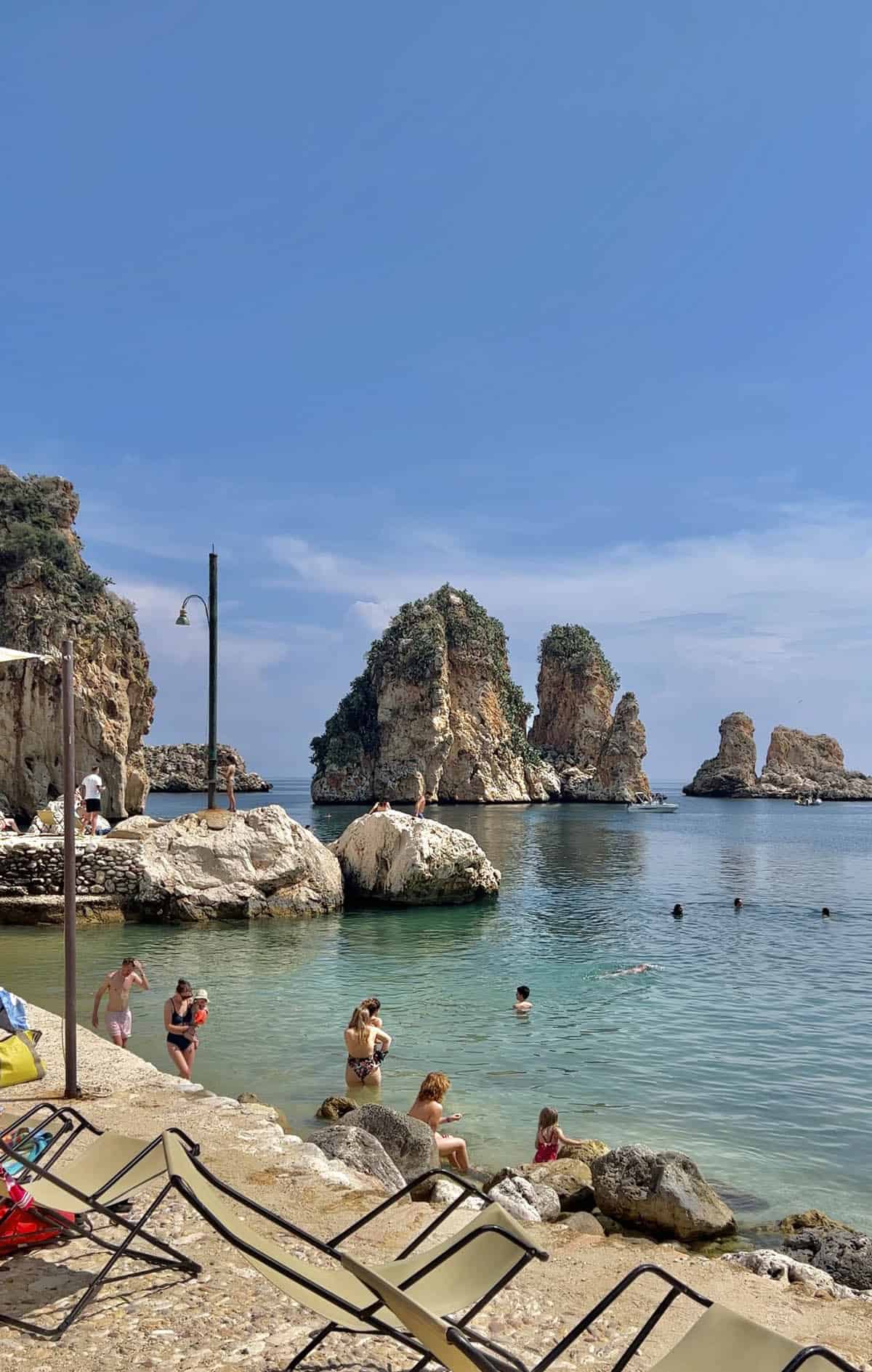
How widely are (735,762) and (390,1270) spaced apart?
13860 centimetres

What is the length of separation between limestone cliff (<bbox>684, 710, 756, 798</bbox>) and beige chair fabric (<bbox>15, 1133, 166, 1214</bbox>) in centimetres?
13173

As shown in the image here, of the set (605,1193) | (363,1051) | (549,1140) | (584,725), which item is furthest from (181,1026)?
(584,725)

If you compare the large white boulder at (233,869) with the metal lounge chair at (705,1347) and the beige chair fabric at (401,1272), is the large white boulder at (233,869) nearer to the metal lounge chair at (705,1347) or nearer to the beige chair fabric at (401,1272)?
the beige chair fabric at (401,1272)

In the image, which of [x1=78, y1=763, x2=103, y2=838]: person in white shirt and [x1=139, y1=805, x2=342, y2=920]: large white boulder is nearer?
[x1=139, y1=805, x2=342, y2=920]: large white boulder

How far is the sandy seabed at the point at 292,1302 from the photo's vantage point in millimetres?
3906

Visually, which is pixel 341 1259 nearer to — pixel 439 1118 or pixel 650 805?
pixel 439 1118

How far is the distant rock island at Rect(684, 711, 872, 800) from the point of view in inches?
5276

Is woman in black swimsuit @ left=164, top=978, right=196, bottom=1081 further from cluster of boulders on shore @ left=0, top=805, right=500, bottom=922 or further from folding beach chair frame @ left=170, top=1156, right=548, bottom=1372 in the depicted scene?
cluster of boulders on shore @ left=0, top=805, right=500, bottom=922

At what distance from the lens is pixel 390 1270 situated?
144 inches

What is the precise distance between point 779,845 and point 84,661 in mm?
38068

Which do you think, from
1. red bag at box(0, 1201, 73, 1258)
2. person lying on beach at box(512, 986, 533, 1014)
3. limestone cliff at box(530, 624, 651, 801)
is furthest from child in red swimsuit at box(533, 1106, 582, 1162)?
limestone cliff at box(530, 624, 651, 801)

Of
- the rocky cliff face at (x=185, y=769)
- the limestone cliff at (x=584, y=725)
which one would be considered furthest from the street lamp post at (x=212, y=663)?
the rocky cliff face at (x=185, y=769)

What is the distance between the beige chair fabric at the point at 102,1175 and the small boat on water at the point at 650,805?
87.4m

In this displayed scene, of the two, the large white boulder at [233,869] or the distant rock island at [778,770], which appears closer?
the large white boulder at [233,869]
